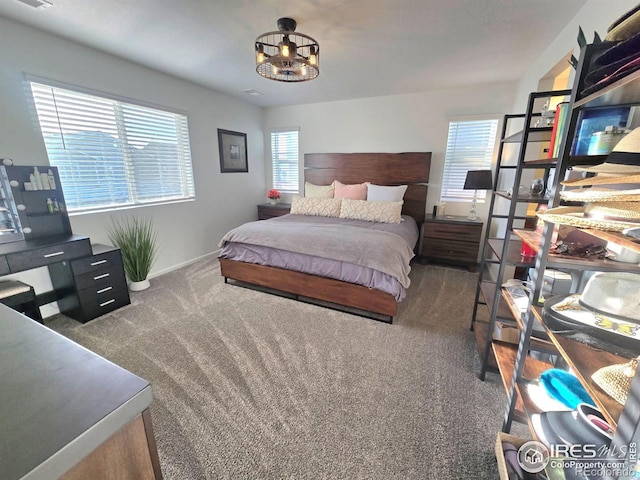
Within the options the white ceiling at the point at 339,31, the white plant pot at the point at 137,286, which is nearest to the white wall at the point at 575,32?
the white ceiling at the point at 339,31

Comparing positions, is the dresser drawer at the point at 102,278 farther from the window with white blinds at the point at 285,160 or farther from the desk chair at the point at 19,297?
the window with white blinds at the point at 285,160

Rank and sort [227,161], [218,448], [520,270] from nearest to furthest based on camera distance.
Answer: [218,448] → [520,270] → [227,161]

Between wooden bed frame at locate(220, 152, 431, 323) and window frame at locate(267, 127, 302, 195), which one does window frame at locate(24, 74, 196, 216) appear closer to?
wooden bed frame at locate(220, 152, 431, 323)

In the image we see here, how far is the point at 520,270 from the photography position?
2.20m

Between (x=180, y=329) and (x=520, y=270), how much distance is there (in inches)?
115

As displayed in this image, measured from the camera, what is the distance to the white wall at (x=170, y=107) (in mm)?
2178

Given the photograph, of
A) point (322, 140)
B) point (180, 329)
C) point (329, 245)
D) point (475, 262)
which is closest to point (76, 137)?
point (180, 329)

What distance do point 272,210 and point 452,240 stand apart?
292cm

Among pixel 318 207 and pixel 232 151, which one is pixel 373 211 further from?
pixel 232 151

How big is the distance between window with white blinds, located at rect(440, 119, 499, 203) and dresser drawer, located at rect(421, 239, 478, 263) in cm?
73

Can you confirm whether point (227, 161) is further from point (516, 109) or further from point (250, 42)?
point (516, 109)

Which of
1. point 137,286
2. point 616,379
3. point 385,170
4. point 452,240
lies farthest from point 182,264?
point 616,379

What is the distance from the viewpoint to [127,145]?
3.00 meters

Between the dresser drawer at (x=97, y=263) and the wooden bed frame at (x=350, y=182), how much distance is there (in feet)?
3.32
